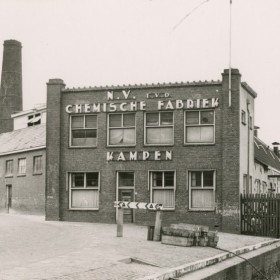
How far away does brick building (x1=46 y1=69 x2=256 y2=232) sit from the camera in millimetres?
25922

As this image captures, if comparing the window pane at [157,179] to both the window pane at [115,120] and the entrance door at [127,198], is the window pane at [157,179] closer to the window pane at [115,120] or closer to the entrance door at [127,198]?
the entrance door at [127,198]

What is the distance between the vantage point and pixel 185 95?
26.4 metres

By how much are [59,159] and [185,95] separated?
673 centimetres

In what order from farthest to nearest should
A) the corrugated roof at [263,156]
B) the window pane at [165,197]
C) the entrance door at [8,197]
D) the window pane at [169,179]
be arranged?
1. the entrance door at [8,197]
2. the corrugated roof at [263,156]
3. the window pane at [169,179]
4. the window pane at [165,197]

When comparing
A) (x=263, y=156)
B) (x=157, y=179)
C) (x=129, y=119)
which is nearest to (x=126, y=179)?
(x=157, y=179)

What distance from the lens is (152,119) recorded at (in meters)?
27.0

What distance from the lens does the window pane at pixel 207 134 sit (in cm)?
2630

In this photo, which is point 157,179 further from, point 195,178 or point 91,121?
point 91,121

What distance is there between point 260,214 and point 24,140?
1831 cm

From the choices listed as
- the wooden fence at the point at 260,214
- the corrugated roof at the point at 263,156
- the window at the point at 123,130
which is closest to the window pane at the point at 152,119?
the window at the point at 123,130

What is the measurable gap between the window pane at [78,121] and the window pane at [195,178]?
18.9ft

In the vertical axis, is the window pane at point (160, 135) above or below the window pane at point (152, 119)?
below

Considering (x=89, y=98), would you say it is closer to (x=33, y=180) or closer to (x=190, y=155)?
(x=190, y=155)

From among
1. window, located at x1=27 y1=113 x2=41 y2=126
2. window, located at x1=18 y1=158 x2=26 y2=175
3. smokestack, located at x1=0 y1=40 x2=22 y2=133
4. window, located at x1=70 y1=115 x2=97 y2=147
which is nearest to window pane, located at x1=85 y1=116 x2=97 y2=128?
window, located at x1=70 y1=115 x2=97 y2=147
